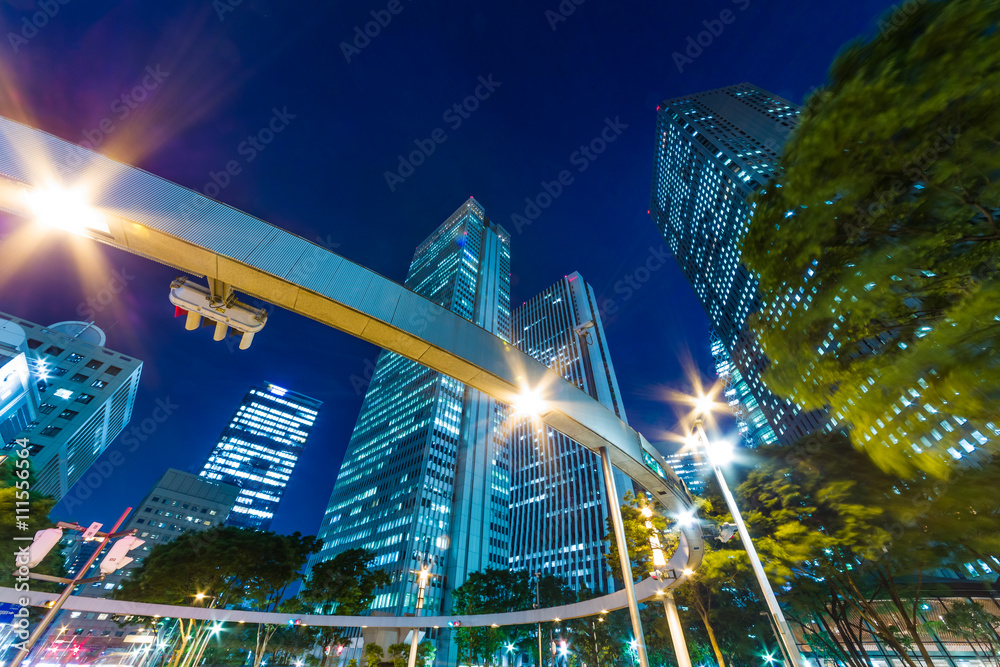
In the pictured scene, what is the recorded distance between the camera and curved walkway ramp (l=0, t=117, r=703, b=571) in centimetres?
511

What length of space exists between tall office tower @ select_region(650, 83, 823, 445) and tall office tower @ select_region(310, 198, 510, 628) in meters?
48.4

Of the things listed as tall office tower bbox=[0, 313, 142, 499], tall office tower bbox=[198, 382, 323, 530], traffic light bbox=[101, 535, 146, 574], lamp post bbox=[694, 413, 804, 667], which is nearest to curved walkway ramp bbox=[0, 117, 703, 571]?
lamp post bbox=[694, 413, 804, 667]

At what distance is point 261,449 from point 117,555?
530 ft

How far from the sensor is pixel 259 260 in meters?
5.56

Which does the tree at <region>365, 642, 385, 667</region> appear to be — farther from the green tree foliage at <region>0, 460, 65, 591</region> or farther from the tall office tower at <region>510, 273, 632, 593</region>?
the tall office tower at <region>510, 273, 632, 593</region>

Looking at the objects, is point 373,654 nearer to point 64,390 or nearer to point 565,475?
point 565,475

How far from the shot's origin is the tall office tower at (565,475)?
259 feet

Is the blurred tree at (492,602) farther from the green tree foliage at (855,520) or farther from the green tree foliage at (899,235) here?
the green tree foliage at (899,235)

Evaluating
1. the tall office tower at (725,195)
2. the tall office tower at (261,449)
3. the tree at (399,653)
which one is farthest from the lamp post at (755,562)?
the tall office tower at (261,449)

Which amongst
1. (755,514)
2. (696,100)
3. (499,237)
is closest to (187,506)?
(499,237)

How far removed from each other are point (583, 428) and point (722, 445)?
16.7 feet

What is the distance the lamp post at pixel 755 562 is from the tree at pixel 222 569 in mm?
30666

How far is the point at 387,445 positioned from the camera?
88062mm

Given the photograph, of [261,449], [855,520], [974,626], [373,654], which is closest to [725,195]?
[974,626]
